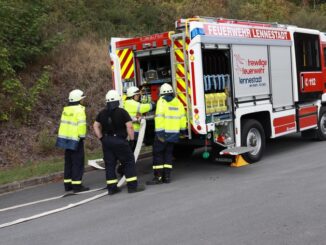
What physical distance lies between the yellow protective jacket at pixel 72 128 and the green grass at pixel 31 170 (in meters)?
1.73

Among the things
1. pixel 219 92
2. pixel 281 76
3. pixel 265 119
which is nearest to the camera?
pixel 219 92

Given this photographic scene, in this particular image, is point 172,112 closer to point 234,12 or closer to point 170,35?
point 170,35

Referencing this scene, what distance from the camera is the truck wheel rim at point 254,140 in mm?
9375

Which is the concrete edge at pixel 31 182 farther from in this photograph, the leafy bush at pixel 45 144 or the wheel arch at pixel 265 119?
the wheel arch at pixel 265 119

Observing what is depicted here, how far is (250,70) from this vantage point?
365 inches

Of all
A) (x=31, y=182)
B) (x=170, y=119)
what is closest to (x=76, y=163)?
(x=31, y=182)

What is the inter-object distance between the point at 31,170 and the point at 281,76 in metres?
5.63

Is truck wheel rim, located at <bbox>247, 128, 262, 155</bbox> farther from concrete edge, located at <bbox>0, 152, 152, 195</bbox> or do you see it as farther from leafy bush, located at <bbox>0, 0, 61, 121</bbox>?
leafy bush, located at <bbox>0, 0, 61, 121</bbox>

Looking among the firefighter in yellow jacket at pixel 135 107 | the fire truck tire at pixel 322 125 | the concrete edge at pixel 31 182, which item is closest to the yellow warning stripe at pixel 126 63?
the firefighter in yellow jacket at pixel 135 107

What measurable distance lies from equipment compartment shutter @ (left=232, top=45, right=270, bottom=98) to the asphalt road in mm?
1527

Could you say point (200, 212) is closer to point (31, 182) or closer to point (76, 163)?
point (76, 163)

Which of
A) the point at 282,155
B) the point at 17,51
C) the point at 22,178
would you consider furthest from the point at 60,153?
the point at 282,155

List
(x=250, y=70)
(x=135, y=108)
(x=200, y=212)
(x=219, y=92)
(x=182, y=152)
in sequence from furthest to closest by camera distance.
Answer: (x=182, y=152) < (x=250, y=70) < (x=219, y=92) < (x=135, y=108) < (x=200, y=212)

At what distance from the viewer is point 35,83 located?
13320mm
